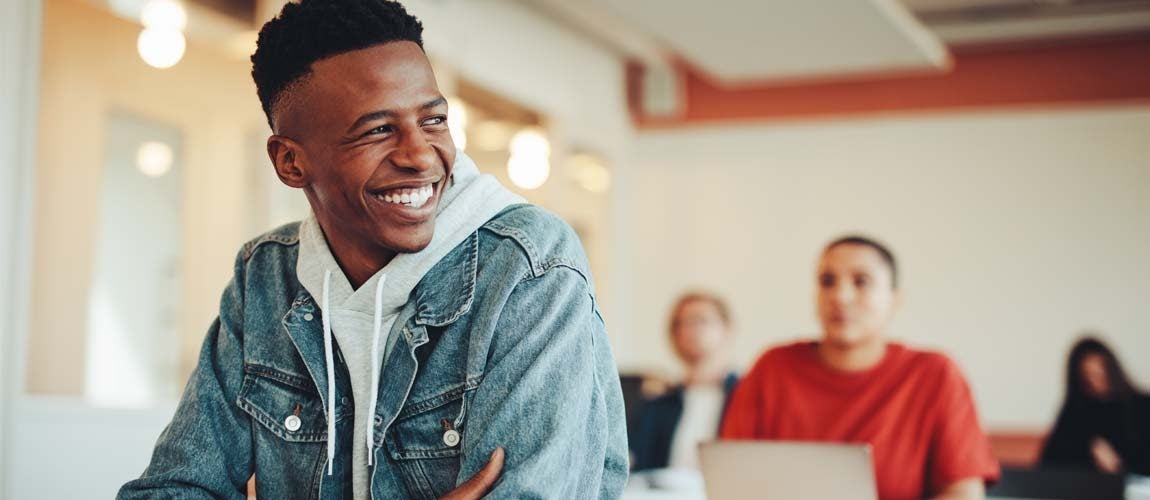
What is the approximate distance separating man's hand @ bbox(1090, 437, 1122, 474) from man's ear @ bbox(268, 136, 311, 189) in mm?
4668

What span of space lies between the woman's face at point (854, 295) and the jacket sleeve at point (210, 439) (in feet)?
5.56

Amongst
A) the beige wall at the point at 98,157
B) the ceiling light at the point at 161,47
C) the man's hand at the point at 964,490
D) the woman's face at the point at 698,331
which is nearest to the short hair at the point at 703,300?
the woman's face at the point at 698,331

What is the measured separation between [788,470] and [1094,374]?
3.80m

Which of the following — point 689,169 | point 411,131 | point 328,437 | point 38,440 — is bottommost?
point 38,440

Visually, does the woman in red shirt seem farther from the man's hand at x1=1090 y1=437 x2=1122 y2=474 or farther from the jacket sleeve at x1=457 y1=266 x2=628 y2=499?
the man's hand at x1=1090 y1=437 x2=1122 y2=474

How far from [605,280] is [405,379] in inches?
264

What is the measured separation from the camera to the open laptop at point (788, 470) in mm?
2227

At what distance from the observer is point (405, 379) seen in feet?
4.55

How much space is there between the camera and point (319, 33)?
1.38m

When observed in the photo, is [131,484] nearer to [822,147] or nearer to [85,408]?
[85,408]

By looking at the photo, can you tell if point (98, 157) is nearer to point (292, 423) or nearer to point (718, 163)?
point (292, 423)

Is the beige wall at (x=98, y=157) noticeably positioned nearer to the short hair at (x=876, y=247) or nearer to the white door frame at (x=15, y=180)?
the white door frame at (x=15, y=180)

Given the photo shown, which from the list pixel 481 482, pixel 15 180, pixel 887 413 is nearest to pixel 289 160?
pixel 481 482

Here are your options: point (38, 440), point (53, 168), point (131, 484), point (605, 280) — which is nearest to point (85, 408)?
point (38, 440)
